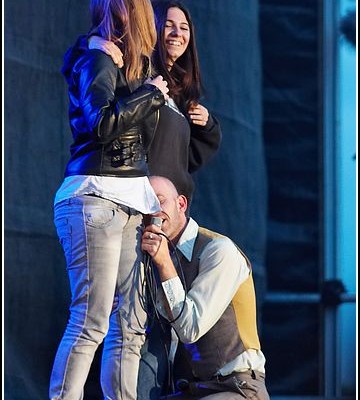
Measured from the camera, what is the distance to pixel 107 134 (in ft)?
8.59

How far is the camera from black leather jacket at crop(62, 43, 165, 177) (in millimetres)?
2619

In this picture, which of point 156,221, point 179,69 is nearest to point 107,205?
point 156,221

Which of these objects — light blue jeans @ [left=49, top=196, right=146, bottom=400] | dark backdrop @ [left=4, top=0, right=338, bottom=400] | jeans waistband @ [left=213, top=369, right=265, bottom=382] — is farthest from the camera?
dark backdrop @ [left=4, top=0, right=338, bottom=400]

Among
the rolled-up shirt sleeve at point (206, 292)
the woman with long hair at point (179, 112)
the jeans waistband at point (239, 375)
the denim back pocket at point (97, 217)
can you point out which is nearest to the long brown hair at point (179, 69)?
the woman with long hair at point (179, 112)

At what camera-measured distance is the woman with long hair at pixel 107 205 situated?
2619 millimetres

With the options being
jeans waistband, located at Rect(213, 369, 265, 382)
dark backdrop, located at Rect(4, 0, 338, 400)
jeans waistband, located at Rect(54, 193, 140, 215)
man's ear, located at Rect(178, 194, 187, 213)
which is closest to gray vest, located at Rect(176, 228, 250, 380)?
jeans waistband, located at Rect(213, 369, 265, 382)

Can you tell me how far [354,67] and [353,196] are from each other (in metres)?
0.53

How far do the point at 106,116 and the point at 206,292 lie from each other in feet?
1.89

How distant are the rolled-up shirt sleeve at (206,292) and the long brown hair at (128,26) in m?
0.54

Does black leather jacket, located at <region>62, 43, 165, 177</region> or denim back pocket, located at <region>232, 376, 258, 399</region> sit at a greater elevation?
black leather jacket, located at <region>62, 43, 165, 177</region>

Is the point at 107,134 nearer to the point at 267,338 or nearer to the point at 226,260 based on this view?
the point at 226,260

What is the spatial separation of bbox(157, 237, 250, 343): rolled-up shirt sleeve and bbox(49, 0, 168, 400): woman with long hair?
4.4 inches

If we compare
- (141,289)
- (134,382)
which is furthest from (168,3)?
(134,382)

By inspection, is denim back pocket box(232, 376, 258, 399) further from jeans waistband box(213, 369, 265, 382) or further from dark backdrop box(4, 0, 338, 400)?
dark backdrop box(4, 0, 338, 400)
